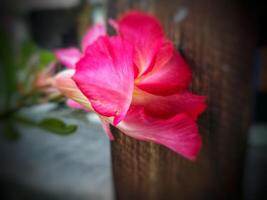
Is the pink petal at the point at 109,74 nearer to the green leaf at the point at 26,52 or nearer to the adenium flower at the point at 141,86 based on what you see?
the adenium flower at the point at 141,86

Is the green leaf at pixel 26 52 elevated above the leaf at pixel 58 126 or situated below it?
above

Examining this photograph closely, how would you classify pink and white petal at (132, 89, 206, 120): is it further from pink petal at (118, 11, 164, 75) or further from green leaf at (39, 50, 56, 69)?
green leaf at (39, 50, 56, 69)

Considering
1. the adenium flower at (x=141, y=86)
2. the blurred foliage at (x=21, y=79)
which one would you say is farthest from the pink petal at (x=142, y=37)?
the blurred foliage at (x=21, y=79)

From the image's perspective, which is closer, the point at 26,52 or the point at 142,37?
the point at 142,37

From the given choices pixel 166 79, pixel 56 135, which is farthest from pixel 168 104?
pixel 56 135

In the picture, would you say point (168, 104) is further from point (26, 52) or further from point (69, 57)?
point (26, 52)

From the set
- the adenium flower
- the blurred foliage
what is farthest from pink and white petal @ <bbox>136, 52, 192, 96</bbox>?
the blurred foliage
